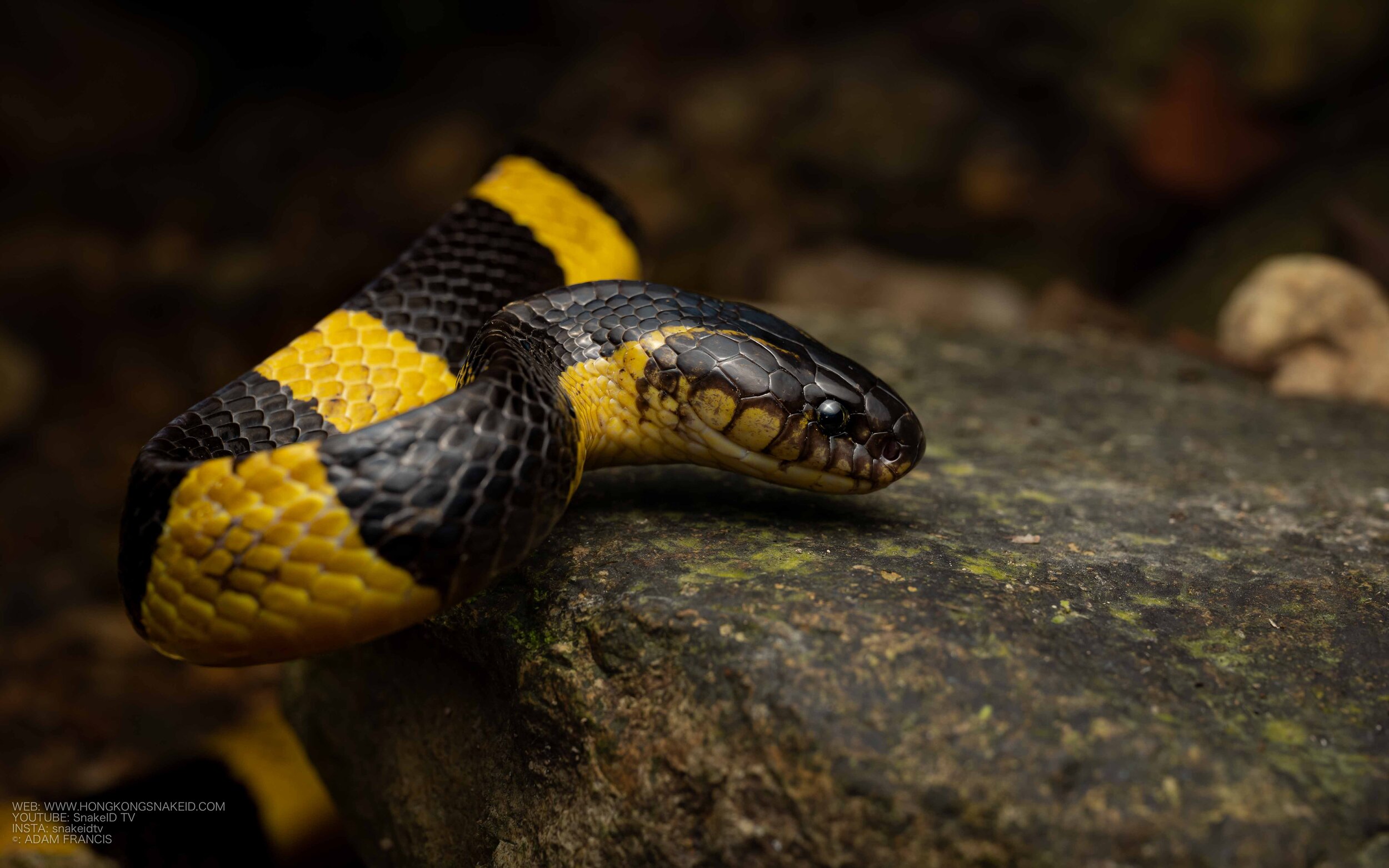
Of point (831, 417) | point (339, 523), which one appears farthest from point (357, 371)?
point (831, 417)

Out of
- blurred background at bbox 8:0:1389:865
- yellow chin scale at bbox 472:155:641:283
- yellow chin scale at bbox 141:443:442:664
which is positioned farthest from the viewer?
blurred background at bbox 8:0:1389:865

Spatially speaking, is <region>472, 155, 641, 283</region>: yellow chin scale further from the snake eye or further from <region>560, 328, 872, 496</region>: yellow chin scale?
the snake eye

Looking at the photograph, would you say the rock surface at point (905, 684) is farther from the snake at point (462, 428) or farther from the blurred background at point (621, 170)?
the blurred background at point (621, 170)

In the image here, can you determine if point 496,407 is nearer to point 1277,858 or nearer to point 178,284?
point 1277,858

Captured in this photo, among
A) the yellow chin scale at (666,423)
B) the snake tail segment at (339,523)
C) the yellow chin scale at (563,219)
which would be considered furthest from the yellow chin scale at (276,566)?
the yellow chin scale at (563,219)

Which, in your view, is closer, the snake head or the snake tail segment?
the snake tail segment

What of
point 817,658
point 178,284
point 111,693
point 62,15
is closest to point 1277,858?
point 817,658

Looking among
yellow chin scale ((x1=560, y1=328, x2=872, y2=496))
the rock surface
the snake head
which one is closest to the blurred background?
the rock surface
